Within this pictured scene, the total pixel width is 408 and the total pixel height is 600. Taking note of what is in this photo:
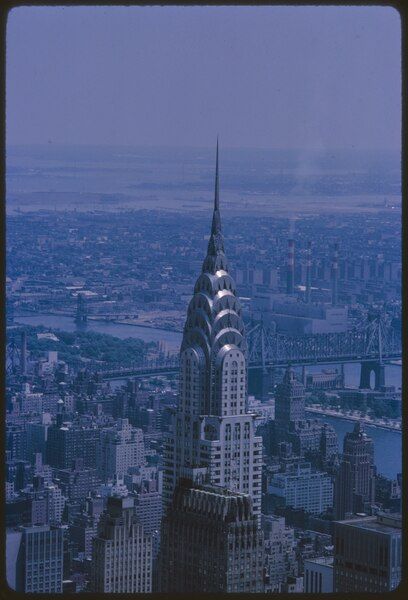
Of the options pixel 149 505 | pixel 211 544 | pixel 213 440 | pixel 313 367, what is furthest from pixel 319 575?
pixel 213 440

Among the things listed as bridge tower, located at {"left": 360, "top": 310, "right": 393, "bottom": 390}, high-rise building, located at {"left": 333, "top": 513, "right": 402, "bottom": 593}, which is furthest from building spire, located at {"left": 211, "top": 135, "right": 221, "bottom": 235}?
high-rise building, located at {"left": 333, "top": 513, "right": 402, "bottom": 593}

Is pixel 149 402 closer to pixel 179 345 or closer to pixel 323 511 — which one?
→ pixel 179 345

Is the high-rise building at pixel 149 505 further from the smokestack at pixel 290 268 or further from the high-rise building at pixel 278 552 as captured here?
the smokestack at pixel 290 268

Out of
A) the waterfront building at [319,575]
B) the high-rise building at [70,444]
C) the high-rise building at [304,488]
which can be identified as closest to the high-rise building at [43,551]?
the high-rise building at [70,444]

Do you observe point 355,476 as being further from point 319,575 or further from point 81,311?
point 319,575

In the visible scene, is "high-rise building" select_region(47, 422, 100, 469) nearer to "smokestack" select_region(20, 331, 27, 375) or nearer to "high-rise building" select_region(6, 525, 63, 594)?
"smokestack" select_region(20, 331, 27, 375)

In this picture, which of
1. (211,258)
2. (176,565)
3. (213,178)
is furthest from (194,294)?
(176,565)

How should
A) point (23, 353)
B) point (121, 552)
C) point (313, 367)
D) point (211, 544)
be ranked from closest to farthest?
A: point (121, 552) → point (211, 544) → point (23, 353) → point (313, 367)
